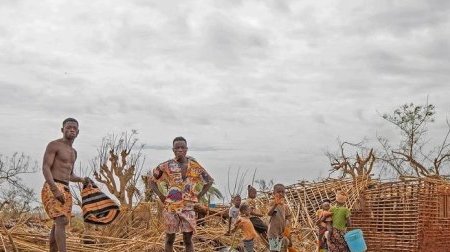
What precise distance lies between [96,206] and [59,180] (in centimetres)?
77

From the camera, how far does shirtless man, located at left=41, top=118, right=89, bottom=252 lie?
6.11 m

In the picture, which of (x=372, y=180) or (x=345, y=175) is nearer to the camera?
(x=372, y=180)

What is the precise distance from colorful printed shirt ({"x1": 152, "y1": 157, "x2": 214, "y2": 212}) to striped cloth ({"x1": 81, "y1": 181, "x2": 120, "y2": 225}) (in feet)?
1.90

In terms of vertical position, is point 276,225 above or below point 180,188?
below

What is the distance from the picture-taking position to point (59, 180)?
6.25 metres

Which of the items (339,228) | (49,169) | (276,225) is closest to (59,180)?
(49,169)

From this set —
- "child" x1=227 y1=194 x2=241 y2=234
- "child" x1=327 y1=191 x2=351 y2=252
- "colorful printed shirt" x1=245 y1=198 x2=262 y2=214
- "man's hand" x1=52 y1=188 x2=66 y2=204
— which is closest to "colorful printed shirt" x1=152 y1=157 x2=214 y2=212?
"man's hand" x1=52 y1=188 x2=66 y2=204

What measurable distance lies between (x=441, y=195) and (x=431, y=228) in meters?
0.61

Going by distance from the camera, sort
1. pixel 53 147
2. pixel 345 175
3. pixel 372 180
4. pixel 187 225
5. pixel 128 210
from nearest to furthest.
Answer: pixel 53 147, pixel 187 225, pixel 128 210, pixel 372 180, pixel 345 175

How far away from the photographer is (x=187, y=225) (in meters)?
6.84

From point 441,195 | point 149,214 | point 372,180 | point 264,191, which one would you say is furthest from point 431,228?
point 149,214

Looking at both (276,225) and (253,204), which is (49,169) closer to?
(276,225)

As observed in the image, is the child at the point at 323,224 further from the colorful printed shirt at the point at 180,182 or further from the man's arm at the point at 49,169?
the man's arm at the point at 49,169

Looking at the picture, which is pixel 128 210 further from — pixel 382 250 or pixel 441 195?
pixel 441 195
